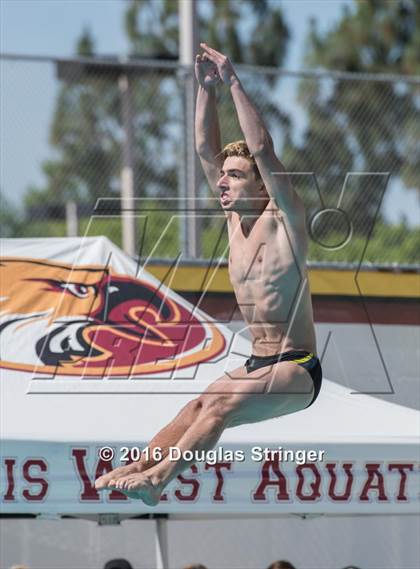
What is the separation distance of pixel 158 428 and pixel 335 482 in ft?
3.21

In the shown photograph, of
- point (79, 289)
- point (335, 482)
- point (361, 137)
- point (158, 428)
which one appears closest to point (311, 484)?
point (335, 482)

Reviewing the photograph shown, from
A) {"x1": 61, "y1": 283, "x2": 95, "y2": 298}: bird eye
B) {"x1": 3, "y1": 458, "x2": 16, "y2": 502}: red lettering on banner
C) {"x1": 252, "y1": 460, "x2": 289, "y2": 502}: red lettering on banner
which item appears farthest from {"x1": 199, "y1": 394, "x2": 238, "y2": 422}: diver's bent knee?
{"x1": 61, "y1": 283, "x2": 95, "y2": 298}: bird eye

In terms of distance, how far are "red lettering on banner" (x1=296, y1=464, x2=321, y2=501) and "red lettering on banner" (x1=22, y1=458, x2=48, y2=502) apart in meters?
1.32

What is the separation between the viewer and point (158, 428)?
19.8ft

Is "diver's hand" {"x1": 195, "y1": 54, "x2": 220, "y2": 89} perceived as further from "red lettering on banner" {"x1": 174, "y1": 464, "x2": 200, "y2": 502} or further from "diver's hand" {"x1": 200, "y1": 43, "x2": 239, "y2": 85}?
"red lettering on banner" {"x1": 174, "y1": 464, "x2": 200, "y2": 502}

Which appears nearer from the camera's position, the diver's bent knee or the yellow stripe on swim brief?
the diver's bent knee

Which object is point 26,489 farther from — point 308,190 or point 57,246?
point 308,190

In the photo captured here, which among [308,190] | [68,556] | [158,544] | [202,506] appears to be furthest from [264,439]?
[308,190]

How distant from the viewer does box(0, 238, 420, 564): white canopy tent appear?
19.1 ft

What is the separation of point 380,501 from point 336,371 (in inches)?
55.8

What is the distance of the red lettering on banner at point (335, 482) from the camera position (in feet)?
19.9

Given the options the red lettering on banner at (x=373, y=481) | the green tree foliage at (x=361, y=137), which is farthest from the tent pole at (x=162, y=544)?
the green tree foliage at (x=361, y=137)

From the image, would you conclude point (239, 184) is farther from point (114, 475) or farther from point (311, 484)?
point (311, 484)

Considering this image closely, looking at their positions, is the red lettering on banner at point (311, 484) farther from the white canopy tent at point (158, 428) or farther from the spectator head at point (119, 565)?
the spectator head at point (119, 565)
